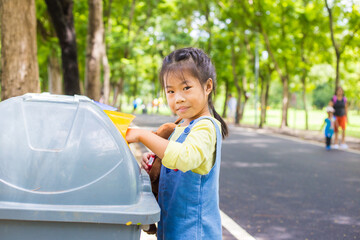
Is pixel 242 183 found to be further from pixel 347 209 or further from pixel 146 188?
pixel 146 188

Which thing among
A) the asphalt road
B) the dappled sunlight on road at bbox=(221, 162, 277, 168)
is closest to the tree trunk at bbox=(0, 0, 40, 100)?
the asphalt road

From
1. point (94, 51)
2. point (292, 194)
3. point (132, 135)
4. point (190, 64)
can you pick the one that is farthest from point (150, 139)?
point (94, 51)

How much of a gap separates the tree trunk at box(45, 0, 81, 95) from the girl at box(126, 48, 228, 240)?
7.26 metres

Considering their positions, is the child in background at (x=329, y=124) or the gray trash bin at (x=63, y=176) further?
the child in background at (x=329, y=124)

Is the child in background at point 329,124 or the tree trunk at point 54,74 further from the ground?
the tree trunk at point 54,74

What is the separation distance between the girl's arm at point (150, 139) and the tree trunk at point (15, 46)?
3.84 metres

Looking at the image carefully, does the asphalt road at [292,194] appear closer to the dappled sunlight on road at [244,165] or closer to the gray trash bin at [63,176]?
the dappled sunlight on road at [244,165]

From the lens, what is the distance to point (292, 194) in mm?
6434

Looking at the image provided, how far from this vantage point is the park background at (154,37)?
5.21 meters

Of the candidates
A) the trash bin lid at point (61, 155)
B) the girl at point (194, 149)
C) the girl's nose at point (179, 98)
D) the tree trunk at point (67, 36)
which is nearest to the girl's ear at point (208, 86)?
the girl at point (194, 149)

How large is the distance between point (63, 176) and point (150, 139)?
348 millimetres

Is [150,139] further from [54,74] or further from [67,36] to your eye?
[54,74]

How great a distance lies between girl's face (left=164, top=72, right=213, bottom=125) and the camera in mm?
1802

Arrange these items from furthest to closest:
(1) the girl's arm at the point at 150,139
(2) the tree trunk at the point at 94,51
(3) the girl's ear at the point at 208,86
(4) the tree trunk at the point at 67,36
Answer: (2) the tree trunk at the point at 94,51 → (4) the tree trunk at the point at 67,36 → (3) the girl's ear at the point at 208,86 → (1) the girl's arm at the point at 150,139
